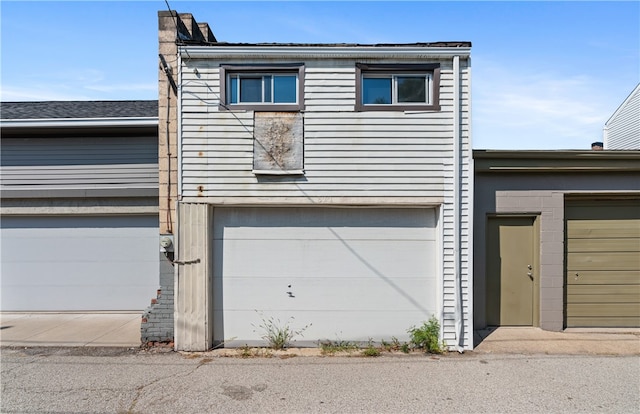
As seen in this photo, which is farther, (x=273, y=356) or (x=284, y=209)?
(x=284, y=209)

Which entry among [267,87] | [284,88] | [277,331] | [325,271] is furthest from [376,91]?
[277,331]

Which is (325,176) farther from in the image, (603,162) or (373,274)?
(603,162)

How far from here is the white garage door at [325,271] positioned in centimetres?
570

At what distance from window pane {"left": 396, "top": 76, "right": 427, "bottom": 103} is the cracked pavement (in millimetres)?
4067

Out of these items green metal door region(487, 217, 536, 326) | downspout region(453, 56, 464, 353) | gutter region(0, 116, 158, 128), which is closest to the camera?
downspout region(453, 56, 464, 353)

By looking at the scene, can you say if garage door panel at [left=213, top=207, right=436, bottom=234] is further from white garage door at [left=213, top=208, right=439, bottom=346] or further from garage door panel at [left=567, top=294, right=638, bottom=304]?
garage door panel at [left=567, top=294, right=638, bottom=304]

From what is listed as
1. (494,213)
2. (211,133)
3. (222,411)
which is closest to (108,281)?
(211,133)

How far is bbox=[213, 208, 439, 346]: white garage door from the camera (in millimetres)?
5703

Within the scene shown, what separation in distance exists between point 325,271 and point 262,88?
10.4ft

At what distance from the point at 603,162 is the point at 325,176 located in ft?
15.6

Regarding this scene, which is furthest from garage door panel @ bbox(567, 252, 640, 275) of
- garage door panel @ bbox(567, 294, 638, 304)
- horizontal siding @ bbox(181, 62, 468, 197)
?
horizontal siding @ bbox(181, 62, 468, 197)

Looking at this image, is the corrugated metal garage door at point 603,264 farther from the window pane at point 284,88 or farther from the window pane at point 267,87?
the window pane at point 267,87

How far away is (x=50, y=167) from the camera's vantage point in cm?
780

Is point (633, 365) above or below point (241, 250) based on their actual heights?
below
